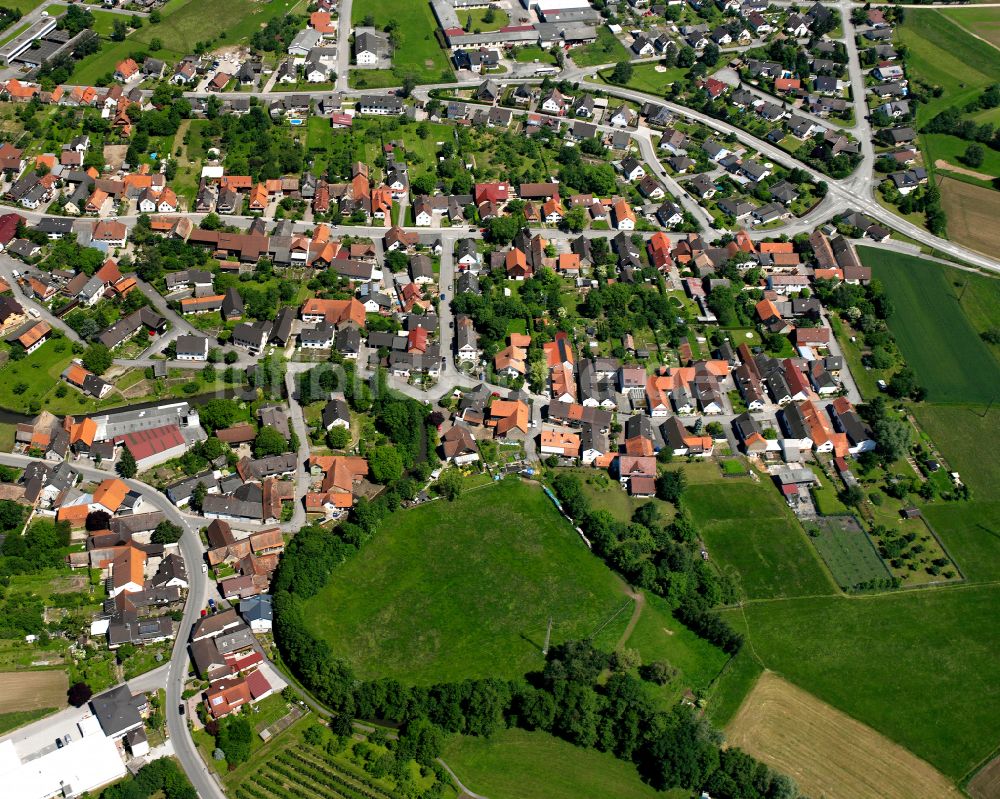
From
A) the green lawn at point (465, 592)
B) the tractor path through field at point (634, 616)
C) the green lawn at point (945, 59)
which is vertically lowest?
the tractor path through field at point (634, 616)

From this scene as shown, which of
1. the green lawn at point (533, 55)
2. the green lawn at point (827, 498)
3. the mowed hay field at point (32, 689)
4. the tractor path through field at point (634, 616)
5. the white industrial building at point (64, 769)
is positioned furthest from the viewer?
the green lawn at point (533, 55)

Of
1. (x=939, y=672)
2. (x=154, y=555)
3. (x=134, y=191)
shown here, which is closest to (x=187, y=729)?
(x=154, y=555)

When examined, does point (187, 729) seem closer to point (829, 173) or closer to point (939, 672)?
point (939, 672)

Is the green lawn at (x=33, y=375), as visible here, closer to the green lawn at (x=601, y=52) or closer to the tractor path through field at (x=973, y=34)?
the green lawn at (x=601, y=52)

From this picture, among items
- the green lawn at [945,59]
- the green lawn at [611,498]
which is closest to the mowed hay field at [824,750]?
the green lawn at [611,498]

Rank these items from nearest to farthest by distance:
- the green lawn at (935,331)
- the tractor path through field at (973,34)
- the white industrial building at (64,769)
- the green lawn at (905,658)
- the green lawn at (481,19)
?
the white industrial building at (64,769)
the green lawn at (905,658)
the green lawn at (935,331)
the green lawn at (481,19)
the tractor path through field at (973,34)

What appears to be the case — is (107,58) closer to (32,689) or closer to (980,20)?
(32,689)

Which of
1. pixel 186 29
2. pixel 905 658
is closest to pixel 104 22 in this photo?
pixel 186 29
